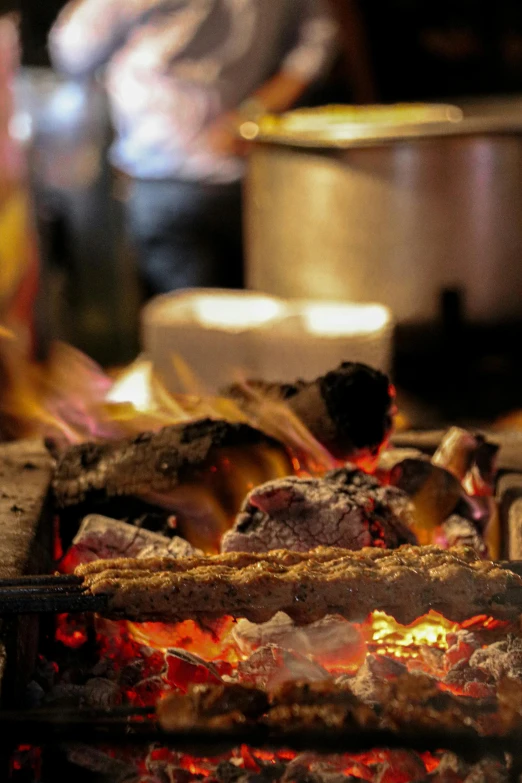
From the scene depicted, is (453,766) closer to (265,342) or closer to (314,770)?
(314,770)

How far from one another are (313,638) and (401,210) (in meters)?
3.24

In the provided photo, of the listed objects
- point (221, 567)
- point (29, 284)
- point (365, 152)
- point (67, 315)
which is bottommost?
point (67, 315)

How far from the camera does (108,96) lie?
6.94 m

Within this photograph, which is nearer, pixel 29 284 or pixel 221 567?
pixel 221 567

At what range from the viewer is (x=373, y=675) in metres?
1.98

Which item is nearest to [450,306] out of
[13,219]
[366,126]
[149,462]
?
[366,126]

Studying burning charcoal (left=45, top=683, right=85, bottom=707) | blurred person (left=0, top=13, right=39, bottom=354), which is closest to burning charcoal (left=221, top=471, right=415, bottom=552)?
burning charcoal (left=45, top=683, right=85, bottom=707)

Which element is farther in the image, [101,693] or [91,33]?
[91,33]

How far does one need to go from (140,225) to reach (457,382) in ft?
10.0

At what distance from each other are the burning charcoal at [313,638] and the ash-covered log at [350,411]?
645 mm

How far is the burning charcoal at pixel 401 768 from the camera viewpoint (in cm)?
178

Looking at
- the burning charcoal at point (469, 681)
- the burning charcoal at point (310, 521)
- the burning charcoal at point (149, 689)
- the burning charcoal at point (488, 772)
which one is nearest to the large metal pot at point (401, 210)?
the burning charcoal at point (310, 521)

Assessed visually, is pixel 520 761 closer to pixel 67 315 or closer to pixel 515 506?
pixel 515 506

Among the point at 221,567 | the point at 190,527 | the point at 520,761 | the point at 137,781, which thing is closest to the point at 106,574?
the point at 221,567
